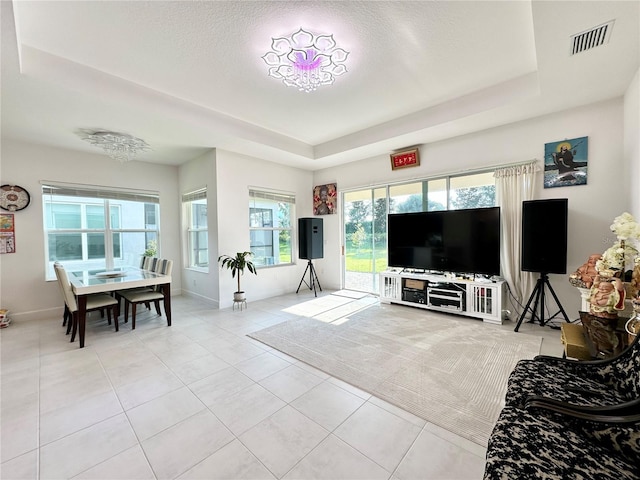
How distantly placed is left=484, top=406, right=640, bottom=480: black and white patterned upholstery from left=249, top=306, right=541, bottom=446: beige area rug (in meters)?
0.61

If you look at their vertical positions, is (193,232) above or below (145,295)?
above

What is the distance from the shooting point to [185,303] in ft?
16.4

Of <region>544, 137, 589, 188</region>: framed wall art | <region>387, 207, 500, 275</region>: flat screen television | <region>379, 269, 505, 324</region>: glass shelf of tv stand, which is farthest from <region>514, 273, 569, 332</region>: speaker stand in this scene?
<region>544, 137, 589, 188</region>: framed wall art

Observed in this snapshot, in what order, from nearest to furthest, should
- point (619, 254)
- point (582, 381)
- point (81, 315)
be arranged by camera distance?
point (582, 381), point (619, 254), point (81, 315)

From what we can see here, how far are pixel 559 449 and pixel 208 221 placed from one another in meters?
4.99

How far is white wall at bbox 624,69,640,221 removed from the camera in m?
2.51

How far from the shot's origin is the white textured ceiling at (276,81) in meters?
2.00

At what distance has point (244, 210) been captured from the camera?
16.4 ft

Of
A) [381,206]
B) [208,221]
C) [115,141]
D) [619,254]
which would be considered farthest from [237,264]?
[619,254]

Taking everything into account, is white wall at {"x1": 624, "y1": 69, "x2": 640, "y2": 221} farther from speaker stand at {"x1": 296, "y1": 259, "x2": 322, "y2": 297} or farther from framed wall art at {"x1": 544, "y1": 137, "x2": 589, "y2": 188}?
speaker stand at {"x1": 296, "y1": 259, "x2": 322, "y2": 297}

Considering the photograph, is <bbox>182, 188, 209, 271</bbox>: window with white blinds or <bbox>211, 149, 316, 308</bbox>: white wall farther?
<bbox>182, 188, 209, 271</bbox>: window with white blinds

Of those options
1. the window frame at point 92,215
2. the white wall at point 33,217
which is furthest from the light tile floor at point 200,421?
the window frame at point 92,215

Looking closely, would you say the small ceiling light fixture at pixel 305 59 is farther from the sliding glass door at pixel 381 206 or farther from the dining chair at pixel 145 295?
the dining chair at pixel 145 295

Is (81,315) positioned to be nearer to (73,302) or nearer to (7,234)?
(73,302)
